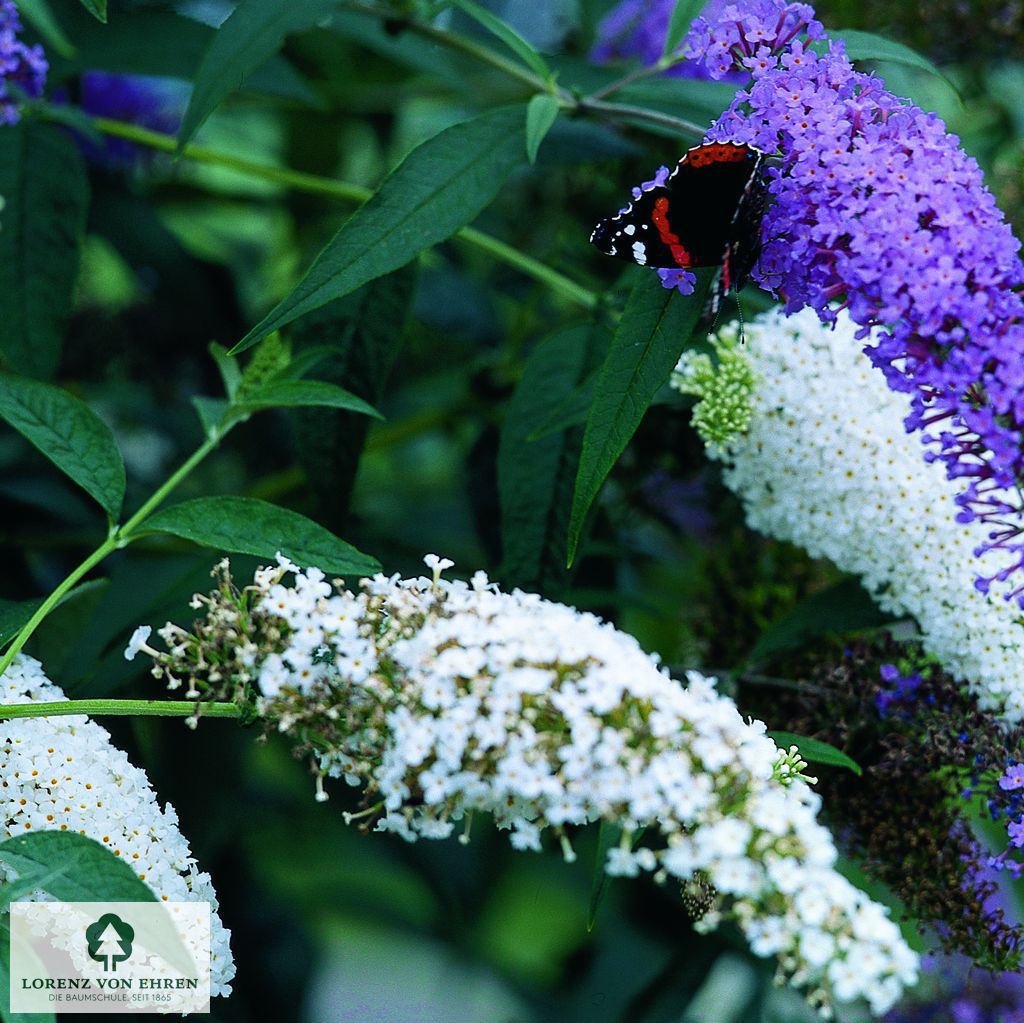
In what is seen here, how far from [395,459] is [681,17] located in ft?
5.19

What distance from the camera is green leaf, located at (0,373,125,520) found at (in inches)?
49.5

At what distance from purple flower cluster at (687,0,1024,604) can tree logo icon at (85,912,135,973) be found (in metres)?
0.85

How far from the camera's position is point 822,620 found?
1485 mm

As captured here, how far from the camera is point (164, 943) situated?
3.27 feet

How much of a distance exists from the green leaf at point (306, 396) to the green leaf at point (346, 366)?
163 mm

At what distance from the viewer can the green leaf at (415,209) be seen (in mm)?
1165

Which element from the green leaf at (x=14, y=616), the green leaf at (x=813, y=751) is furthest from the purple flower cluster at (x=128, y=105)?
the green leaf at (x=813, y=751)

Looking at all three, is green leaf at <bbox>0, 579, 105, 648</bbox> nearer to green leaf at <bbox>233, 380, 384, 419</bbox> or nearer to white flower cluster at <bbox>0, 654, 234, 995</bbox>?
white flower cluster at <bbox>0, 654, 234, 995</bbox>

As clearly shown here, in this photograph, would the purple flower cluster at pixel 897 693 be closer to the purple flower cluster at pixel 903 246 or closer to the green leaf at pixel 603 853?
the purple flower cluster at pixel 903 246

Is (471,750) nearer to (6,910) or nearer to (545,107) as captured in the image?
(6,910)

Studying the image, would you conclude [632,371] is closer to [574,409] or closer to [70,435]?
[574,409]

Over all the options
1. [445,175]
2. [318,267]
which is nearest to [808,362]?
[445,175]

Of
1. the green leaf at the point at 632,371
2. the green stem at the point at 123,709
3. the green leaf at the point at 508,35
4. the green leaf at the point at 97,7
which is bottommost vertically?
the green stem at the point at 123,709

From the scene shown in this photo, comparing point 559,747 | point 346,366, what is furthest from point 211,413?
point 559,747
